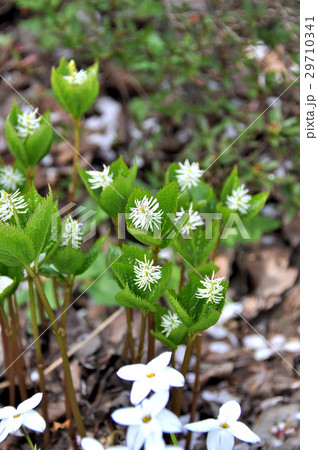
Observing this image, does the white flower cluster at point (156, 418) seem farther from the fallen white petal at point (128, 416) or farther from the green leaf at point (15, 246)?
the green leaf at point (15, 246)

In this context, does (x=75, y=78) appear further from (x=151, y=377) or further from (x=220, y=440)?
(x=220, y=440)

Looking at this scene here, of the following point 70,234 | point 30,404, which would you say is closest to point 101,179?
point 70,234

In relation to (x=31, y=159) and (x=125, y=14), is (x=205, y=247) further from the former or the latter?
(x=125, y=14)

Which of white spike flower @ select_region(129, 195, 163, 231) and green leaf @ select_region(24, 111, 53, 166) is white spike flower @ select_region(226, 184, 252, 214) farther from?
green leaf @ select_region(24, 111, 53, 166)

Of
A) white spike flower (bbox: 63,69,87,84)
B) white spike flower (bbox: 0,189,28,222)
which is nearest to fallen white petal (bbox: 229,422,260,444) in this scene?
white spike flower (bbox: 0,189,28,222)

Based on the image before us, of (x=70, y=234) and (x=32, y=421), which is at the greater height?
(x=70, y=234)

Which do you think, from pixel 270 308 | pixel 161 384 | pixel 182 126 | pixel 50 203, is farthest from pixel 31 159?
pixel 182 126

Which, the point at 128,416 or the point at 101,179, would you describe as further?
the point at 101,179
